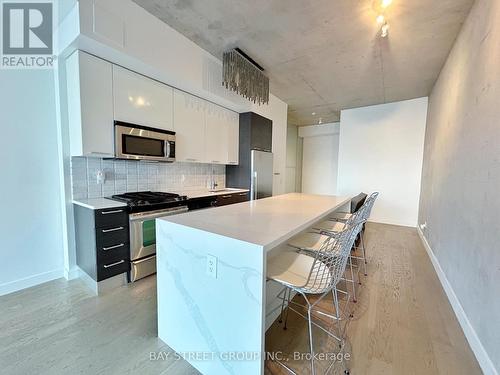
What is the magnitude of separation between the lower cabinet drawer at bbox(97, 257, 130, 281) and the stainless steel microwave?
1094 millimetres

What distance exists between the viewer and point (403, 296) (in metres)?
2.16

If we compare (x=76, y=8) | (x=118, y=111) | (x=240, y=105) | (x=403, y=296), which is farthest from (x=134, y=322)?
(x=240, y=105)

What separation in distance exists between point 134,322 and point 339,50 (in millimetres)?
3786

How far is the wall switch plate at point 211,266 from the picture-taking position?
1191 mm

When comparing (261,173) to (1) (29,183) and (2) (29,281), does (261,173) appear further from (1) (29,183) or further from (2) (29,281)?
(2) (29,281)

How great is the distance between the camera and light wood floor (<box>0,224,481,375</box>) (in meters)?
1.38

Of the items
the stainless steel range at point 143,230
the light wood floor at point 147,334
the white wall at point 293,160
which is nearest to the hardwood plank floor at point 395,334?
the light wood floor at point 147,334

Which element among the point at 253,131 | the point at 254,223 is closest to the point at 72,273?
the point at 254,223

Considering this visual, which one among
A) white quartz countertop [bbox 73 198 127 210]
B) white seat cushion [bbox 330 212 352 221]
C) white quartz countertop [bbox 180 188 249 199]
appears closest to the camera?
white quartz countertop [bbox 73 198 127 210]

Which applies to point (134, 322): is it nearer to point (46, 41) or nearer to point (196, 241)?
point (196, 241)

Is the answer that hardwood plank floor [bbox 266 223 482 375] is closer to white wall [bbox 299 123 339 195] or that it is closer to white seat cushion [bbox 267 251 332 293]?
white seat cushion [bbox 267 251 332 293]

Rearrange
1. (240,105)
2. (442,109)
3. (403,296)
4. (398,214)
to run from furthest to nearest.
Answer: (398,214) < (240,105) < (442,109) < (403,296)

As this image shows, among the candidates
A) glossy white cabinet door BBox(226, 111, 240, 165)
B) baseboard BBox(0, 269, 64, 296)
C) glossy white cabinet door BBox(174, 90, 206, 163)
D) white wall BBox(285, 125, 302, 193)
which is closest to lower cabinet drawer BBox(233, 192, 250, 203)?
glossy white cabinet door BBox(226, 111, 240, 165)
